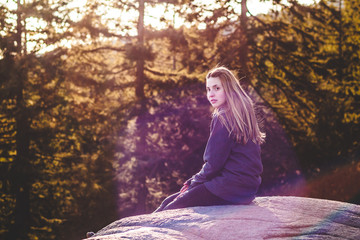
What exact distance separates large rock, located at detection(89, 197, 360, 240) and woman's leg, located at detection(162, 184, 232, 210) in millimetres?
124

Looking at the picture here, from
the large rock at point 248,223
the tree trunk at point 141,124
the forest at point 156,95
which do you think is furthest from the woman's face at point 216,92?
the tree trunk at point 141,124

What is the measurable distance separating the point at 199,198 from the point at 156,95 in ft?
43.4

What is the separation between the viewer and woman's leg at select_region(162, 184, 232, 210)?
449 cm

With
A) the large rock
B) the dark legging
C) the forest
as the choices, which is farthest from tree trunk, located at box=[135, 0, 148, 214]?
the large rock

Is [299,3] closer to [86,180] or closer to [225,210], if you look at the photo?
[86,180]

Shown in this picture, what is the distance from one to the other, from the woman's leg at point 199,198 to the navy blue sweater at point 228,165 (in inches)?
2.7

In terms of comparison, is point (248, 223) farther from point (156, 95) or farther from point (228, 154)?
point (156, 95)

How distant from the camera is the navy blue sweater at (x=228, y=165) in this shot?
433cm

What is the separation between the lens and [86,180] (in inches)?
816

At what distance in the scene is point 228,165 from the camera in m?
4.38

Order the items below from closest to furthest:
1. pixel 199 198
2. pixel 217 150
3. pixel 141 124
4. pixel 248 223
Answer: pixel 248 223 → pixel 217 150 → pixel 199 198 → pixel 141 124

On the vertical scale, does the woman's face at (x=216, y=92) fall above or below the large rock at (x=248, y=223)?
above

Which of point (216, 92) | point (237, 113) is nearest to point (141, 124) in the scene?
point (216, 92)

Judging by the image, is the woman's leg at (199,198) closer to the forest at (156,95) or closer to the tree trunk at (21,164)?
the forest at (156,95)
